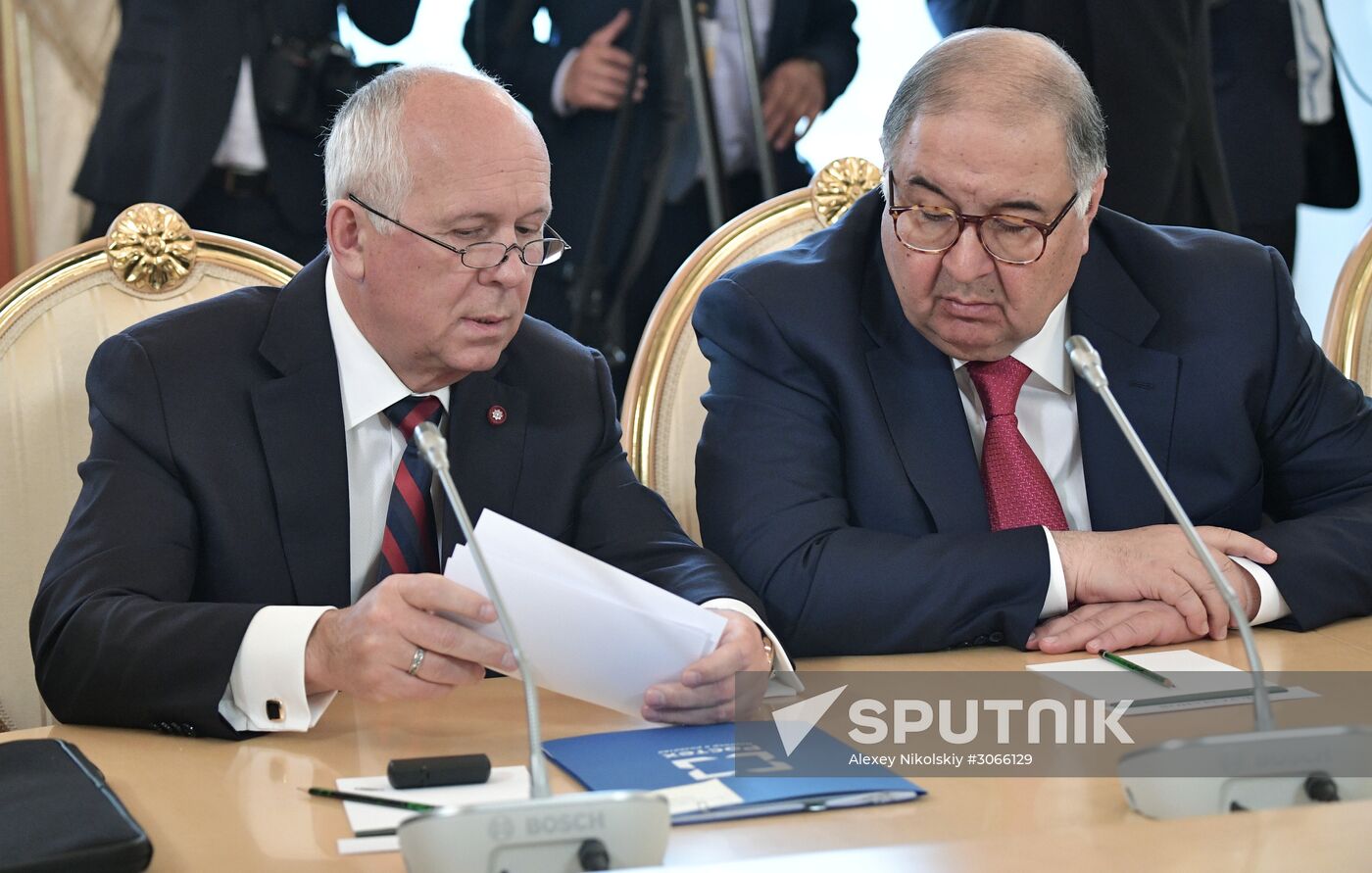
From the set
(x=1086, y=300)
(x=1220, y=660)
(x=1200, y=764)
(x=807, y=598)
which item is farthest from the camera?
(x=1086, y=300)

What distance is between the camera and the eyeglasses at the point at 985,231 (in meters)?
1.95

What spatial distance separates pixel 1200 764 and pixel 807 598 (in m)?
0.72

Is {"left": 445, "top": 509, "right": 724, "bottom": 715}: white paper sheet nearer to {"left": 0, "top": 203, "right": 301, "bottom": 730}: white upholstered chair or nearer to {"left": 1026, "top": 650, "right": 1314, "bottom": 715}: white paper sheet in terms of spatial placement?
{"left": 1026, "top": 650, "right": 1314, "bottom": 715}: white paper sheet

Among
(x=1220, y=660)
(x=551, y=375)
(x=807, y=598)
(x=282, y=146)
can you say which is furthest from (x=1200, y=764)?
(x=282, y=146)

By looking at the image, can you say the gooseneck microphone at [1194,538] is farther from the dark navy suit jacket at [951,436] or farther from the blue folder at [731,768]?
the dark navy suit jacket at [951,436]

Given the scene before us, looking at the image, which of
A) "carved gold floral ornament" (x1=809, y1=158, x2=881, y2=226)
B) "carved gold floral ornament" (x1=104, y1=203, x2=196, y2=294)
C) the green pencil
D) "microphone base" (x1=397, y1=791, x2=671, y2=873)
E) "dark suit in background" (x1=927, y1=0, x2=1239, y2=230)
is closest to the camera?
"microphone base" (x1=397, y1=791, x2=671, y2=873)

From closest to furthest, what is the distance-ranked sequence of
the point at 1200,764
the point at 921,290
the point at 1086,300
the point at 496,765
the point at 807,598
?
the point at 1200,764, the point at 496,765, the point at 807,598, the point at 921,290, the point at 1086,300

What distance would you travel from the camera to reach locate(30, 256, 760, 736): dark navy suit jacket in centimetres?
151

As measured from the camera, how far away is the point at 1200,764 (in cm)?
115

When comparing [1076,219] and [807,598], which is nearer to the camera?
[807,598]

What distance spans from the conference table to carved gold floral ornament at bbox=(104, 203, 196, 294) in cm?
80

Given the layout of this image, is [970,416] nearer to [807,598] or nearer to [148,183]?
[807,598]

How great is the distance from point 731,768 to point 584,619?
0.20 m

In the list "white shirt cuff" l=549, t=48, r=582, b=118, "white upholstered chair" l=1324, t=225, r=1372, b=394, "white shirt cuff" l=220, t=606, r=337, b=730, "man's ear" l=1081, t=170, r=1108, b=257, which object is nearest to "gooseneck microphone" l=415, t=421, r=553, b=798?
"white shirt cuff" l=220, t=606, r=337, b=730
